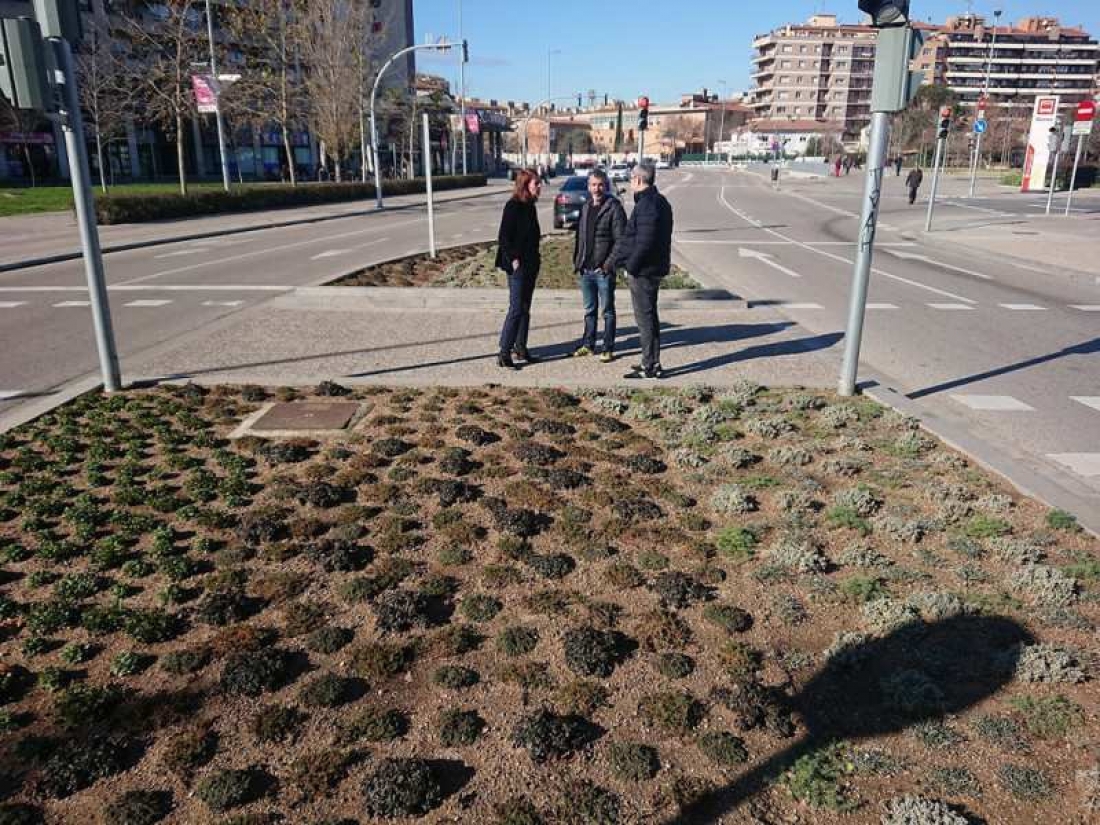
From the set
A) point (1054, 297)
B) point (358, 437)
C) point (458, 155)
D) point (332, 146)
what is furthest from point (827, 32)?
A: point (358, 437)

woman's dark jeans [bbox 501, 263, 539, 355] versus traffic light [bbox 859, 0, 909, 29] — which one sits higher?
traffic light [bbox 859, 0, 909, 29]

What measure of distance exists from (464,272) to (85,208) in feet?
26.6

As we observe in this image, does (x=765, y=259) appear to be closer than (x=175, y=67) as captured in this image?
Yes

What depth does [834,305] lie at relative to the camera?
40.3 ft

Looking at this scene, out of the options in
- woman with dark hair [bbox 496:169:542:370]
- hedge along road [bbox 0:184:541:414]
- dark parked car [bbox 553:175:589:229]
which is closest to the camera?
woman with dark hair [bbox 496:169:542:370]

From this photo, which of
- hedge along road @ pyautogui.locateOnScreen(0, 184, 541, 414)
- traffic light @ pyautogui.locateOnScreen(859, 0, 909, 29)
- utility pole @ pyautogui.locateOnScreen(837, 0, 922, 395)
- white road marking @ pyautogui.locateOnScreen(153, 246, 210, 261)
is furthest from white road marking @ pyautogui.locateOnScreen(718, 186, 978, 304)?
white road marking @ pyautogui.locateOnScreen(153, 246, 210, 261)

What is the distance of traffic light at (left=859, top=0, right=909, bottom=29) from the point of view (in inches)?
229

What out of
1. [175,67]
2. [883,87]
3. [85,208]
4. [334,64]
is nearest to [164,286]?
[85,208]

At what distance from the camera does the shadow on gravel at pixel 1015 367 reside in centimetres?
749

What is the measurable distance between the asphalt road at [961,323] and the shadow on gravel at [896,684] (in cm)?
203

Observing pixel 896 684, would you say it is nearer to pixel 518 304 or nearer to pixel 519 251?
pixel 518 304

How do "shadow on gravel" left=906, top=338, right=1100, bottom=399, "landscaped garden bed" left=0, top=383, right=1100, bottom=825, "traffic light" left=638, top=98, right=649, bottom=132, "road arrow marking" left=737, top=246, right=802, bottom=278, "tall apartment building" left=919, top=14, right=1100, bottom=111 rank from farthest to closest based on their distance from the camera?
"tall apartment building" left=919, top=14, right=1100, bottom=111 → "traffic light" left=638, top=98, right=649, bottom=132 → "road arrow marking" left=737, top=246, right=802, bottom=278 → "shadow on gravel" left=906, top=338, right=1100, bottom=399 → "landscaped garden bed" left=0, top=383, right=1100, bottom=825

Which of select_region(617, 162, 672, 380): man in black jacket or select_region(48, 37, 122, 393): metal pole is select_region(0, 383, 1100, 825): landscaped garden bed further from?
select_region(617, 162, 672, 380): man in black jacket

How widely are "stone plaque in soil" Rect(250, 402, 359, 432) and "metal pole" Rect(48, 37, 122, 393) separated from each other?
1.67m
